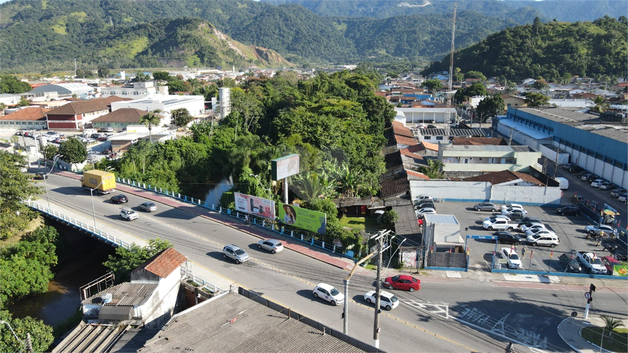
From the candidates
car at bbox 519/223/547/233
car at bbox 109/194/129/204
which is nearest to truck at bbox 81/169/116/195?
car at bbox 109/194/129/204

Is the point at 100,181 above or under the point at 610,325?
above

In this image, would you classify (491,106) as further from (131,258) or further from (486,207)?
(131,258)

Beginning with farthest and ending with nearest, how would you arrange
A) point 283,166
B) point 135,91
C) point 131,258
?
point 135,91, point 283,166, point 131,258

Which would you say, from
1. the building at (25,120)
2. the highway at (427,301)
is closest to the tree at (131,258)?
the highway at (427,301)

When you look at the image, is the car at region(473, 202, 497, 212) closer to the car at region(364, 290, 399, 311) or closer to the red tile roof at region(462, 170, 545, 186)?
the red tile roof at region(462, 170, 545, 186)

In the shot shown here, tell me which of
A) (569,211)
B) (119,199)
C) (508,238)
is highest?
(119,199)

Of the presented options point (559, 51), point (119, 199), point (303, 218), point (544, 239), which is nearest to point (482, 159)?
point (544, 239)
